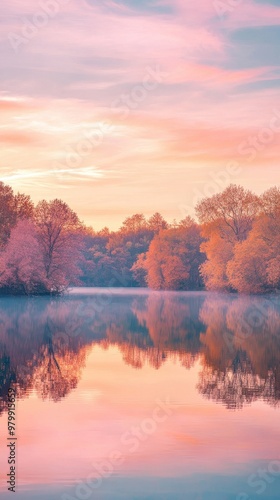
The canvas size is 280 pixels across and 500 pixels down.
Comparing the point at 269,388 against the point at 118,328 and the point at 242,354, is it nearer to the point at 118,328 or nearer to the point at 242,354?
the point at 242,354

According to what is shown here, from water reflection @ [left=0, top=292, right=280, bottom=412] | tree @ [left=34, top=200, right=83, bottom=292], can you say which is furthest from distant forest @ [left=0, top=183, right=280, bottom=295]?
water reflection @ [left=0, top=292, right=280, bottom=412]

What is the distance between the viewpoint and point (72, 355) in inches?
967

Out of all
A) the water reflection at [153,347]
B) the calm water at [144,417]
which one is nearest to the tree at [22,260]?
the water reflection at [153,347]

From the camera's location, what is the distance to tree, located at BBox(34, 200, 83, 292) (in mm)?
75375

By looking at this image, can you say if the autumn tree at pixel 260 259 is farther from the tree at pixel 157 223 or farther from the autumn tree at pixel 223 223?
the tree at pixel 157 223

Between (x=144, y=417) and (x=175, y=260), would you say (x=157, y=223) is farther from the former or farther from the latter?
(x=144, y=417)

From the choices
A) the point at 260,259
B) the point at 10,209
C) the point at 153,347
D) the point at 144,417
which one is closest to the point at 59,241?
the point at 10,209

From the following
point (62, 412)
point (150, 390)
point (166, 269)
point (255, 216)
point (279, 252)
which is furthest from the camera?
point (166, 269)

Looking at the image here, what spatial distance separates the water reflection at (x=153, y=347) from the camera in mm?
17562

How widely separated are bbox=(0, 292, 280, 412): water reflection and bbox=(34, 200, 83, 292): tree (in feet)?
97.0

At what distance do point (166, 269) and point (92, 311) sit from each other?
176 ft

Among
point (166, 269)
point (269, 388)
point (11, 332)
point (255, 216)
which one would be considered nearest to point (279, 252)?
point (255, 216)

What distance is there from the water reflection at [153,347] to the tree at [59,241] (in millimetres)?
29576


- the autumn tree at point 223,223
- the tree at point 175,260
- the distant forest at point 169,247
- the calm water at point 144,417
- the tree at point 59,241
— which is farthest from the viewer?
the tree at point 175,260
